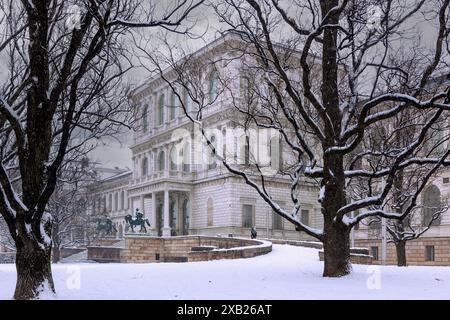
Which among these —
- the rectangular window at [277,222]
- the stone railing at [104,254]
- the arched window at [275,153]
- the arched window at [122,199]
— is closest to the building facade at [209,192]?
the rectangular window at [277,222]

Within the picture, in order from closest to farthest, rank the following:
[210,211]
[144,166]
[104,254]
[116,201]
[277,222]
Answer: [104,254] < [277,222] < [210,211] < [144,166] < [116,201]

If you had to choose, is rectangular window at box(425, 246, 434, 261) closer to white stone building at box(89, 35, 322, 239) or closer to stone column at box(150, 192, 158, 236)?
white stone building at box(89, 35, 322, 239)

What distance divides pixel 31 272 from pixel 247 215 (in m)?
47.5

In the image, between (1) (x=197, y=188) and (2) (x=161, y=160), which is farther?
(2) (x=161, y=160)

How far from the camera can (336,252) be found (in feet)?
44.1

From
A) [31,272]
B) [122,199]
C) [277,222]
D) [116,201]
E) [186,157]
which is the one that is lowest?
[31,272]

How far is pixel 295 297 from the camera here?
382 inches

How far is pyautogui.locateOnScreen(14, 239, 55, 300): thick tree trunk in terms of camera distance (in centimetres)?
948

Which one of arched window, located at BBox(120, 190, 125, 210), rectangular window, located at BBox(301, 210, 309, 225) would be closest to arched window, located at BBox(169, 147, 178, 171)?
rectangular window, located at BBox(301, 210, 309, 225)

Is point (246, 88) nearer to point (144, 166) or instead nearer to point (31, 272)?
point (31, 272)

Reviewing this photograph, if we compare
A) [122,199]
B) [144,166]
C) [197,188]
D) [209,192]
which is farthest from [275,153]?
[122,199]

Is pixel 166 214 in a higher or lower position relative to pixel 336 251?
higher

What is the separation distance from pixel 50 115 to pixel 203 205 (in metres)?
49.9

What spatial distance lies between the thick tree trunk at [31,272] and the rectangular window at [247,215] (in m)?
46.6
